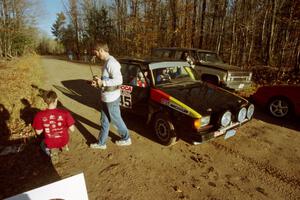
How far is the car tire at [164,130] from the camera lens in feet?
13.4

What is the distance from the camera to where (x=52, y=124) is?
3.22 metres

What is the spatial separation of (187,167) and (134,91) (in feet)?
7.09

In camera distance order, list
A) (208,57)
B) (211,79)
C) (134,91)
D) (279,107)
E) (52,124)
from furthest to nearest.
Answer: (208,57)
(211,79)
(279,107)
(134,91)
(52,124)

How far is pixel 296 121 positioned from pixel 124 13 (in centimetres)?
2661

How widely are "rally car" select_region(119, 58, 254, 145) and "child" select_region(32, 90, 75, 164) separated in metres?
1.83

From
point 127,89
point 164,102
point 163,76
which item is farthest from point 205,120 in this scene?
point 127,89

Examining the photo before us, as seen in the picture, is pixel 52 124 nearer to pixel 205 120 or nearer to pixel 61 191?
pixel 61 191

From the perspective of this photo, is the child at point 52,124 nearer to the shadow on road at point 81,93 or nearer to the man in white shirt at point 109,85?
the man in white shirt at point 109,85

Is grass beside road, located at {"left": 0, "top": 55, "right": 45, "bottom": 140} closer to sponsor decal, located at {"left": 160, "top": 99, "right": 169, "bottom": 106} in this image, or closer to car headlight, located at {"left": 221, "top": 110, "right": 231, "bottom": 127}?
sponsor decal, located at {"left": 160, "top": 99, "right": 169, "bottom": 106}

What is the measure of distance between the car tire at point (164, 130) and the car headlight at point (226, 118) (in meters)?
0.94

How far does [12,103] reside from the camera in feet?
17.2

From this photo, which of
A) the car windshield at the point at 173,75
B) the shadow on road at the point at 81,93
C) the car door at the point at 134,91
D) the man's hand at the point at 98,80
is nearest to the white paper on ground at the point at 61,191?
the man's hand at the point at 98,80

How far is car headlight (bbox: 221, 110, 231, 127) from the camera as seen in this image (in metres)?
3.79

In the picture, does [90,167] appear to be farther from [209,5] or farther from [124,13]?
Result: [124,13]
